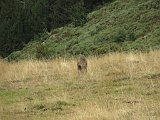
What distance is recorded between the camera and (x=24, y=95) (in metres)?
14.2

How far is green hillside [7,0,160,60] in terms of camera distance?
31.8 meters

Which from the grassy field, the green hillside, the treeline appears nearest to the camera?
the grassy field

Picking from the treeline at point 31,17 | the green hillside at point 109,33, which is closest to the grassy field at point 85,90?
the green hillside at point 109,33

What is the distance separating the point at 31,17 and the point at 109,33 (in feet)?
44.4

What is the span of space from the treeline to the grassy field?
24410mm

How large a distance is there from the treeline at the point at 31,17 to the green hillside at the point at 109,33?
79.4 inches

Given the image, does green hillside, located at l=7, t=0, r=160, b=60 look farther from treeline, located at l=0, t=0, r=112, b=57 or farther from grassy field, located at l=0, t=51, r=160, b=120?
grassy field, located at l=0, t=51, r=160, b=120

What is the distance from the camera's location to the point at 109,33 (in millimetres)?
35875

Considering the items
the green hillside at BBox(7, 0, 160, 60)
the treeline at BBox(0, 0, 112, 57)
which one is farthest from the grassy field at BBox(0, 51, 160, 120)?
the treeline at BBox(0, 0, 112, 57)

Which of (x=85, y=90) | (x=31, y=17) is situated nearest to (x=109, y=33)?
(x=31, y=17)

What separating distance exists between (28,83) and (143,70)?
163 inches

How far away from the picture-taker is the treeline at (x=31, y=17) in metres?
45.9

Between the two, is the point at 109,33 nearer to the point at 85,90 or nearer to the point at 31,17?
the point at 31,17

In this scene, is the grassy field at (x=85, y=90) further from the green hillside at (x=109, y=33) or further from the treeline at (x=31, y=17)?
the treeline at (x=31, y=17)
